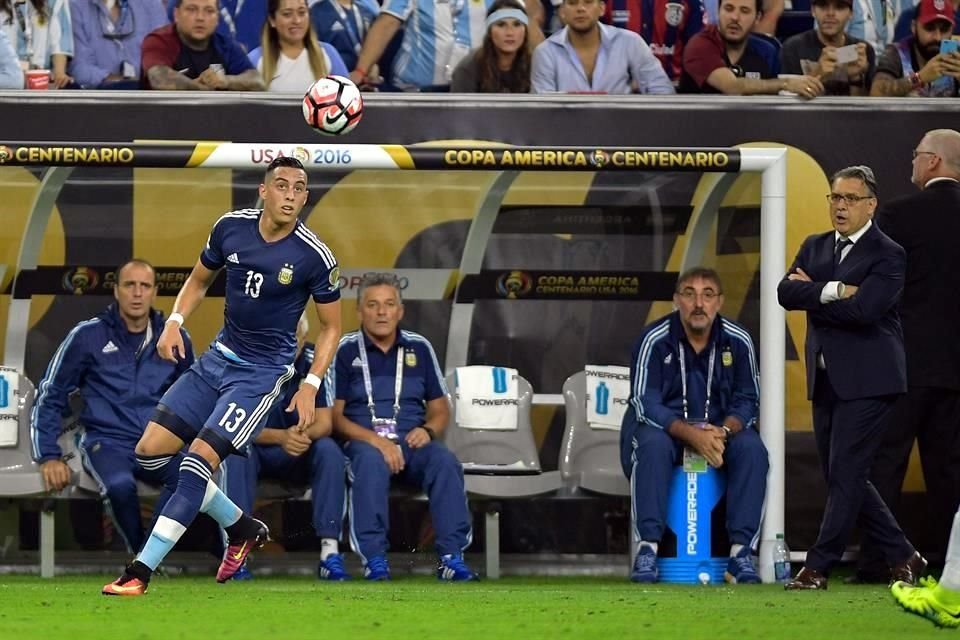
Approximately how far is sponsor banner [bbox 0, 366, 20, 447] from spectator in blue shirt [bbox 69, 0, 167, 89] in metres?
1.74

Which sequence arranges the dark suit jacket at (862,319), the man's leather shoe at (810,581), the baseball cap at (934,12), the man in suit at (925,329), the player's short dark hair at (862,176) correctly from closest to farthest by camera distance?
the dark suit jacket at (862,319), the player's short dark hair at (862,176), the man's leather shoe at (810,581), the man in suit at (925,329), the baseball cap at (934,12)

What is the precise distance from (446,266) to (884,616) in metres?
3.93

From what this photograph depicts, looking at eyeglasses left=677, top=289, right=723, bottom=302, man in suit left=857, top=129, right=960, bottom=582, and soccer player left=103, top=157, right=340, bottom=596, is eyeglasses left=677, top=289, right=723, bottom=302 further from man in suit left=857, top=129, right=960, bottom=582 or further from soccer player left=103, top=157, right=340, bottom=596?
soccer player left=103, top=157, right=340, bottom=596

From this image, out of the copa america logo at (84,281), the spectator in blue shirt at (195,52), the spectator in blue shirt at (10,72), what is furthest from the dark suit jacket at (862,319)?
the spectator in blue shirt at (10,72)

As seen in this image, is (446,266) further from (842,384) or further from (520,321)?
(842,384)

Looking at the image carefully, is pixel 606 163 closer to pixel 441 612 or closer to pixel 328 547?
pixel 328 547

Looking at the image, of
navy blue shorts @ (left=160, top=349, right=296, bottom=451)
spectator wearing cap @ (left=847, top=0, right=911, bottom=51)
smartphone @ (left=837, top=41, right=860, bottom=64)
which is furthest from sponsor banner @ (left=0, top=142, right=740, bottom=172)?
spectator wearing cap @ (left=847, top=0, right=911, bottom=51)

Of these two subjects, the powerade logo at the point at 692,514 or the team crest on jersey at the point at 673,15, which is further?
the team crest on jersey at the point at 673,15

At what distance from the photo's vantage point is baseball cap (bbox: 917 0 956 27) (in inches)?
399

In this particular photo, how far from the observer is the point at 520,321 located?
Answer: 376 inches

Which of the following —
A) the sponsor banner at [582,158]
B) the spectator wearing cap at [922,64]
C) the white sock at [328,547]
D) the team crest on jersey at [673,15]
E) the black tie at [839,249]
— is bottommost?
the white sock at [328,547]

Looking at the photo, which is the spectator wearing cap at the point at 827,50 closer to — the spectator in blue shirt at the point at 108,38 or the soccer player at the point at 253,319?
the soccer player at the point at 253,319

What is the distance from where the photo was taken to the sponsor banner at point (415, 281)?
9.44 metres

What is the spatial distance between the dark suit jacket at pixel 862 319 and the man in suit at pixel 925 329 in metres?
0.59
